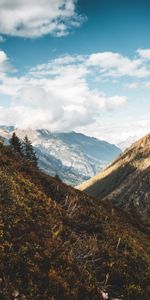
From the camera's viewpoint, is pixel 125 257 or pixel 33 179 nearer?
pixel 125 257

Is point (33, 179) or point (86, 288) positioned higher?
point (33, 179)

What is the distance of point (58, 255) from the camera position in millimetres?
12055

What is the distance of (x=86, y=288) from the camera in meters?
11.2

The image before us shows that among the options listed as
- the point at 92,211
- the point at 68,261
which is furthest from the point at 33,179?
the point at 68,261

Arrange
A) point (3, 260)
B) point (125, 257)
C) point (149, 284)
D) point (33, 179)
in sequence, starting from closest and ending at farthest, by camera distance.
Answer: point (3, 260) < point (149, 284) < point (125, 257) < point (33, 179)

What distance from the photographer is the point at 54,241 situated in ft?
41.6

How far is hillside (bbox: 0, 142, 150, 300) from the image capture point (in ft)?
34.4

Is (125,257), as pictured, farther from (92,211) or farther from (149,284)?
(92,211)

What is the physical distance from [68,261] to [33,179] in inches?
348

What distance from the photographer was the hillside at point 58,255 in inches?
413

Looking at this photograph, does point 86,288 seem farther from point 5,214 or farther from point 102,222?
point 102,222

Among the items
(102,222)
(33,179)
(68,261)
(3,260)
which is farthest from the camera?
(33,179)

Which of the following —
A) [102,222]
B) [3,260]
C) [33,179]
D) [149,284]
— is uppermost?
[33,179]

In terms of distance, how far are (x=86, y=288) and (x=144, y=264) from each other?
14.4 feet
